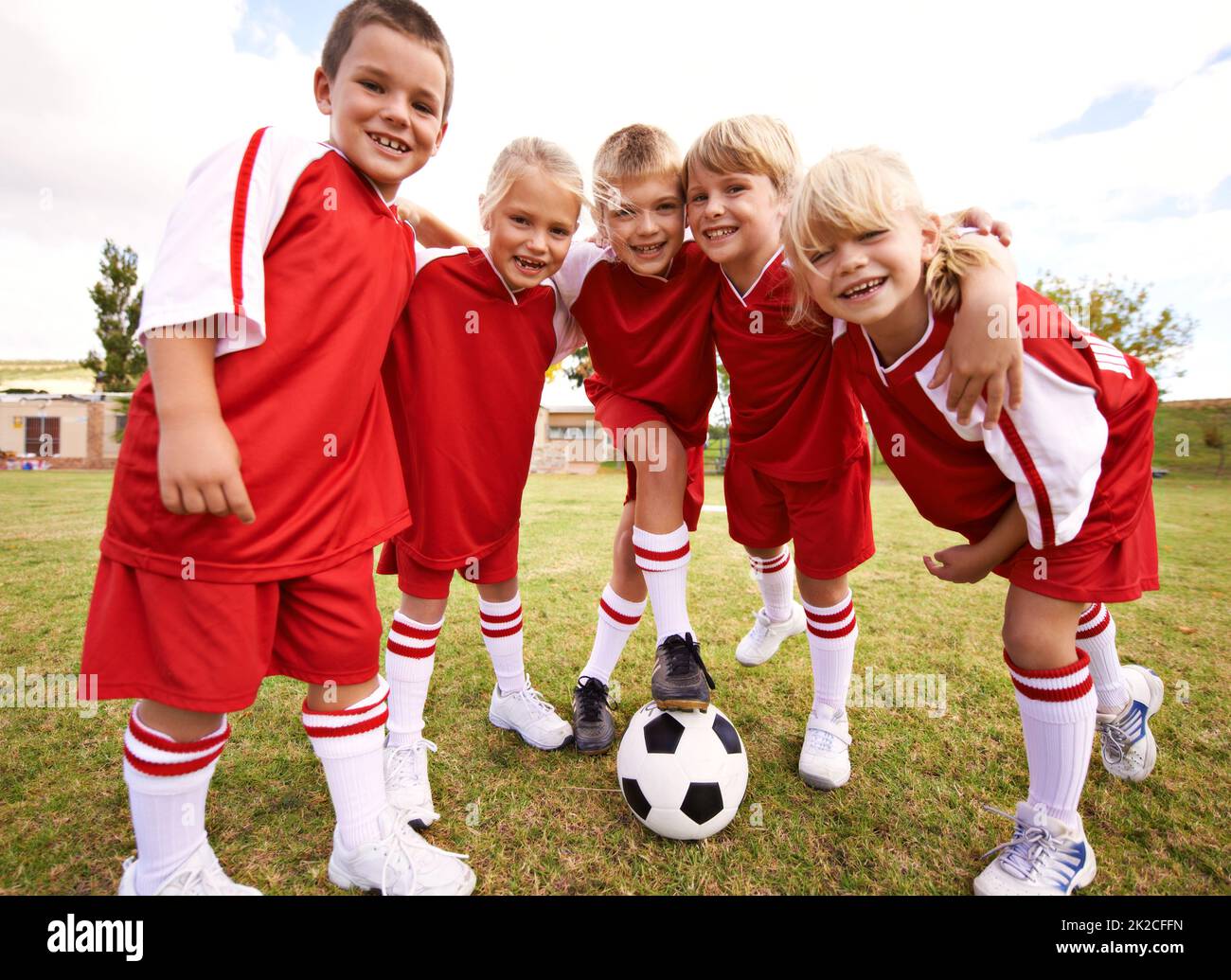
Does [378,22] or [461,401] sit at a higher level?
[378,22]

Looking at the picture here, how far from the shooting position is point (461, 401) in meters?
2.28

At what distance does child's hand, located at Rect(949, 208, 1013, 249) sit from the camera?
2008 millimetres

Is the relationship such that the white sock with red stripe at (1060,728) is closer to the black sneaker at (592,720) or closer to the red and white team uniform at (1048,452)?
the red and white team uniform at (1048,452)

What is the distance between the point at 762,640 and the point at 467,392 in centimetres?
224

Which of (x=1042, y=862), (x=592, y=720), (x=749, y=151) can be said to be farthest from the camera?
(x=592, y=720)

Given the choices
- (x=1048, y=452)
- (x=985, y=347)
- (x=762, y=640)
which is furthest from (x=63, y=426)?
(x=1048, y=452)

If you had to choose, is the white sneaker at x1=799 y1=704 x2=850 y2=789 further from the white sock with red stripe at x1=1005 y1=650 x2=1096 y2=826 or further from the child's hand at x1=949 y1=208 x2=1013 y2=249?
the child's hand at x1=949 y1=208 x2=1013 y2=249

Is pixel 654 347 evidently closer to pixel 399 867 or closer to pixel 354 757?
pixel 354 757

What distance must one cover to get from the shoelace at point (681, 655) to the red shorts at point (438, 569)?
718mm

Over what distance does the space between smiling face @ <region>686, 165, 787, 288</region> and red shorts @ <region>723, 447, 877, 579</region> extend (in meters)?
0.84

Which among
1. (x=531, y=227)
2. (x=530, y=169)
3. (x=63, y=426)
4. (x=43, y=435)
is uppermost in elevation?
(x=530, y=169)

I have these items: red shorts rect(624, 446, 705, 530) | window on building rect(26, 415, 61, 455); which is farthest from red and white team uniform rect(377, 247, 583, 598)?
window on building rect(26, 415, 61, 455)

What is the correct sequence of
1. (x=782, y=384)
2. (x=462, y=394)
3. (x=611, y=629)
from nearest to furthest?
(x=462, y=394), (x=782, y=384), (x=611, y=629)

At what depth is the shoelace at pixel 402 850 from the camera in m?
1.80
